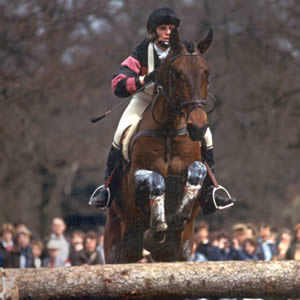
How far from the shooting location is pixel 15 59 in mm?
17625

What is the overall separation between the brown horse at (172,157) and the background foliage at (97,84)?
908 cm

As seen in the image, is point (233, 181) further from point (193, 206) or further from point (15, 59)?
point (193, 206)

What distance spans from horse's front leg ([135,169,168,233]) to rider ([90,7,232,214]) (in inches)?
31.4

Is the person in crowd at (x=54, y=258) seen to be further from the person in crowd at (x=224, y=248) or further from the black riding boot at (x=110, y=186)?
the black riding boot at (x=110, y=186)

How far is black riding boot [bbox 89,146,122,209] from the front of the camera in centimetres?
819

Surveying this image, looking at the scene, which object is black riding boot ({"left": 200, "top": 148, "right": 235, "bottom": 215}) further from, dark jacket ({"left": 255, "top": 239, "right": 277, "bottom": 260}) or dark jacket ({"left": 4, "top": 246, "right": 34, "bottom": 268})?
dark jacket ({"left": 4, "top": 246, "right": 34, "bottom": 268})

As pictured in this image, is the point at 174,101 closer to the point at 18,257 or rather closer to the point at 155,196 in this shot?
the point at 155,196

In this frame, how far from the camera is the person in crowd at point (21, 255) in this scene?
11.9 m

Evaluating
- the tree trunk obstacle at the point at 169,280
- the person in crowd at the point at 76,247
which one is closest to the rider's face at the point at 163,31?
the tree trunk obstacle at the point at 169,280

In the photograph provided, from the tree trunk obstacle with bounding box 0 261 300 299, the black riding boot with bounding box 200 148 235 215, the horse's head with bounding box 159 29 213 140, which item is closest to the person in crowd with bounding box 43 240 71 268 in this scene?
the black riding boot with bounding box 200 148 235 215

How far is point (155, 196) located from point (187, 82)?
1.11m

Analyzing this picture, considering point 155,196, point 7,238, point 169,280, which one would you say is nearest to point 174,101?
point 155,196

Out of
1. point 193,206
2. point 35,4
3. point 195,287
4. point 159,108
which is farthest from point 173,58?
point 35,4

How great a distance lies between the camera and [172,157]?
754 centimetres
